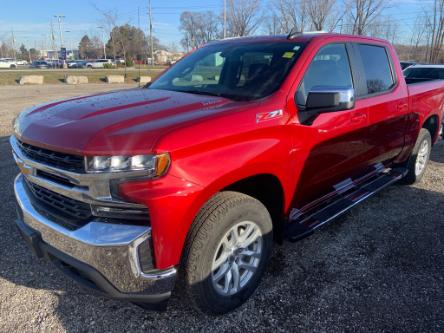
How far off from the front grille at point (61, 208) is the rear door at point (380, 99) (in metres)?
2.61

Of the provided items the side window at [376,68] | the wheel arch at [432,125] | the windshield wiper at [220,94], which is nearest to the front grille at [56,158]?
the windshield wiper at [220,94]

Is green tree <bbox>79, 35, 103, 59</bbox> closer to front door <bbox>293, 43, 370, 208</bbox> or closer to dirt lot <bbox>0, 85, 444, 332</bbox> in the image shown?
front door <bbox>293, 43, 370, 208</bbox>

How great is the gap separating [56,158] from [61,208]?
1.09 ft

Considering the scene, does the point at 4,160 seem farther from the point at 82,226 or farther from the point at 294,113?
the point at 294,113

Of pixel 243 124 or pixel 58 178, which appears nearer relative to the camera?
pixel 58 178

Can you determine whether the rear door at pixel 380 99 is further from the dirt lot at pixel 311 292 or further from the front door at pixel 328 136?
the dirt lot at pixel 311 292

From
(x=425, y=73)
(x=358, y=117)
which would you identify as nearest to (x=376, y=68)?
(x=358, y=117)

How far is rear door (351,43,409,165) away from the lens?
3.74m

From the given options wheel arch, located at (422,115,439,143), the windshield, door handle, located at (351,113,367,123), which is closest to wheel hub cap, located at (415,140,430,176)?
wheel arch, located at (422,115,439,143)

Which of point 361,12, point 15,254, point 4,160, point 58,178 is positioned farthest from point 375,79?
point 361,12

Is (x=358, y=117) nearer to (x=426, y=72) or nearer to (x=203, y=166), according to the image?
(x=203, y=166)

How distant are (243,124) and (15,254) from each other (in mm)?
2454

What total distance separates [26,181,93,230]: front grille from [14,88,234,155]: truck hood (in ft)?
1.09

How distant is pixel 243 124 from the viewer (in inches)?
97.5
